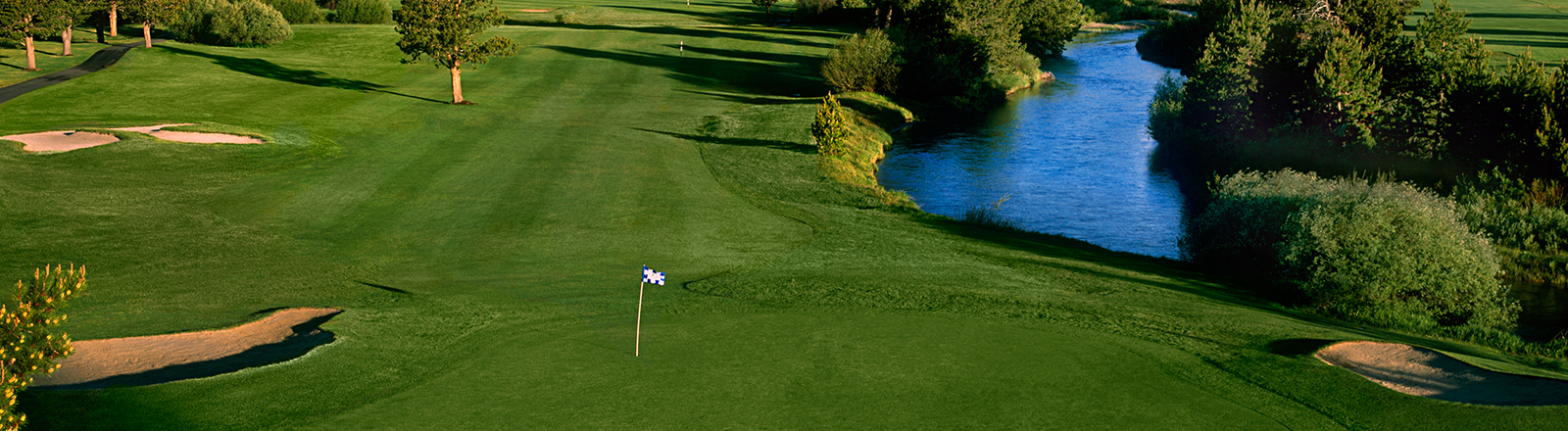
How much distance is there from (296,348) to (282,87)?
41.1 metres

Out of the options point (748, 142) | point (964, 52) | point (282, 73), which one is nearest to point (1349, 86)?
point (748, 142)

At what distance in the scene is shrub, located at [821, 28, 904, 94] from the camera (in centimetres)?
6066

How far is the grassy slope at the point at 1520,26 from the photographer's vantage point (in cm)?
6925

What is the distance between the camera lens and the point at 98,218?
898 inches

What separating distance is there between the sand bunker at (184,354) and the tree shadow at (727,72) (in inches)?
1761

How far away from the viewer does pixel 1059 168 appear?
46.2 meters

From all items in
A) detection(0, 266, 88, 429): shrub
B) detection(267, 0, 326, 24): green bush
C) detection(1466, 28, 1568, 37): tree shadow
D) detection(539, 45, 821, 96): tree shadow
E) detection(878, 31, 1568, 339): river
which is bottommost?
detection(878, 31, 1568, 339): river

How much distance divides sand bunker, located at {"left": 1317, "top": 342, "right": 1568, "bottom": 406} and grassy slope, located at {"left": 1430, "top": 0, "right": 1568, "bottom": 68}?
48866mm

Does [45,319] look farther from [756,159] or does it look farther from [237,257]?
[756,159]

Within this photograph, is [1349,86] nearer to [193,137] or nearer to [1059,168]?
[1059,168]

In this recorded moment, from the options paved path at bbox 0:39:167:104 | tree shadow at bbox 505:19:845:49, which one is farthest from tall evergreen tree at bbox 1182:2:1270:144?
paved path at bbox 0:39:167:104

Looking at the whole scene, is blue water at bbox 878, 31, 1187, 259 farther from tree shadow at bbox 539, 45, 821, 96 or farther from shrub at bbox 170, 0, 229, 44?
shrub at bbox 170, 0, 229, 44

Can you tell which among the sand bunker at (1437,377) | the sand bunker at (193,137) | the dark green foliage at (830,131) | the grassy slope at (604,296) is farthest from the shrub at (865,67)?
the sand bunker at (1437,377)

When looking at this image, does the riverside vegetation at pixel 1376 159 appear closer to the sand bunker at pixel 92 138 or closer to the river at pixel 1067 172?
the river at pixel 1067 172
